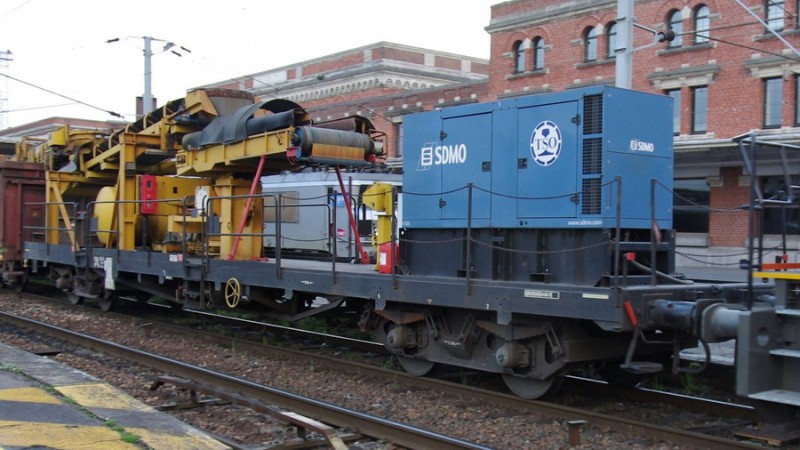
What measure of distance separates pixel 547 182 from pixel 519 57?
26.5 m

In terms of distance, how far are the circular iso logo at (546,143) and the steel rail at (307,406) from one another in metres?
3.10

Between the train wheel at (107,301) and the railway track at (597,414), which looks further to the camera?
the train wheel at (107,301)

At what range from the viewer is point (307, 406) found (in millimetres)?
7453

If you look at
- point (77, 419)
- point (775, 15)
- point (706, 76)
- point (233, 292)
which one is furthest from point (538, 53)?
point (77, 419)

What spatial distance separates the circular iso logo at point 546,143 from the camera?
773 cm

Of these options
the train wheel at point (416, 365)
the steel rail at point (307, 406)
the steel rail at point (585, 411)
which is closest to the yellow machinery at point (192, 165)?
the steel rail at point (307, 406)

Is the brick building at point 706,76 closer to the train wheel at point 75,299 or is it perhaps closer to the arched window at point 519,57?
the arched window at point 519,57

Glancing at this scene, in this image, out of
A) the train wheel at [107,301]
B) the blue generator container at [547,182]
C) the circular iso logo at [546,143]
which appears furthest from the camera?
the train wheel at [107,301]

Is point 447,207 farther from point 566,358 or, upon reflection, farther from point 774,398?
point 774,398

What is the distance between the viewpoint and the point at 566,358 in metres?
7.12

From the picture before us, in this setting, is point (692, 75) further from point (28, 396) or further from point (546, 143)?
point (28, 396)

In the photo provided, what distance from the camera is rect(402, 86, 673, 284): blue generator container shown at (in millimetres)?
7410

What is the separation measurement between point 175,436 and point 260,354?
477 centimetres

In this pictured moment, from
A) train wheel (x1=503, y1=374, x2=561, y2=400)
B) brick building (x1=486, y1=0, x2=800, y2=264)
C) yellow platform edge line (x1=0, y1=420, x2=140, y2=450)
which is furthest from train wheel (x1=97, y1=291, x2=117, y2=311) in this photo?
brick building (x1=486, y1=0, x2=800, y2=264)
